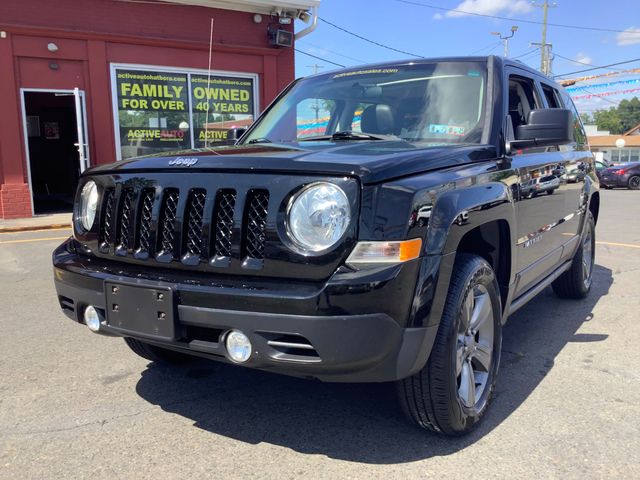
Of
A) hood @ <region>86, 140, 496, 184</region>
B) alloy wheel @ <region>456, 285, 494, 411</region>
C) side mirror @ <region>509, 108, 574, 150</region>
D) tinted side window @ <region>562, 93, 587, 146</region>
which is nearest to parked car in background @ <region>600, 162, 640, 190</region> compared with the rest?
tinted side window @ <region>562, 93, 587, 146</region>

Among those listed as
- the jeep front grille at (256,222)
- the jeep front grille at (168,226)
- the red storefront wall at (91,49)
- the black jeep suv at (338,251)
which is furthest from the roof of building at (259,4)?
the jeep front grille at (256,222)

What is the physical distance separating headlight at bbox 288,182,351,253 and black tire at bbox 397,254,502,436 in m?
0.62

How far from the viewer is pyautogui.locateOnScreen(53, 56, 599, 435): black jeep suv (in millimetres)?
2096

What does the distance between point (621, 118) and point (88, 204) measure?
124458mm

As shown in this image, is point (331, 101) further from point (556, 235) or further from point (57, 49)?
point (57, 49)

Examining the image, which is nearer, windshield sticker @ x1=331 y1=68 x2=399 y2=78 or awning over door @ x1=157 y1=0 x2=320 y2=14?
windshield sticker @ x1=331 y1=68 x2=399 y2=78

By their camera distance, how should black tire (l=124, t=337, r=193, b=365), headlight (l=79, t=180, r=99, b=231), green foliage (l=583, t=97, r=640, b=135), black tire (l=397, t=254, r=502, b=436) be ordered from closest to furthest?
black tire (l=397, t=254, r=502, b=436), headlight (l=79, t=180, r=99, b=231), black tire (l=124, t=337, r=193, b=365), green foliage (l=583, t=97, r=640, b=135)

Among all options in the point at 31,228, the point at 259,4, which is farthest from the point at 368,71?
the point at 259,4

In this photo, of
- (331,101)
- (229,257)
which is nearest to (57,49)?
(331,101)

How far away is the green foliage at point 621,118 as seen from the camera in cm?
10681

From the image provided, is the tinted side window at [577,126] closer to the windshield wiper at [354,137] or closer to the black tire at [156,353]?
the windshield wiper at [354,137]

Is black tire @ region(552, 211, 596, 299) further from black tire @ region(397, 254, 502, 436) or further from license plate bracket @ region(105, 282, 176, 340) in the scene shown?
license plate bracket @ region(105, 282, 176, 340)

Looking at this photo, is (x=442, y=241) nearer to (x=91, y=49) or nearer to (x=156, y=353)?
(x=156, y=353)

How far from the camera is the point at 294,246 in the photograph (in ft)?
7.04
